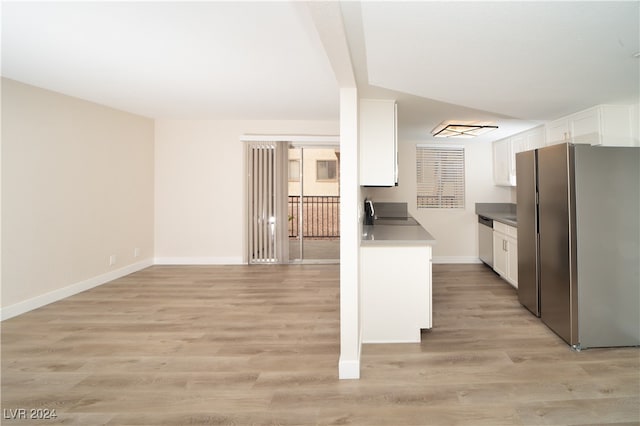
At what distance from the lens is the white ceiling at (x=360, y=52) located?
1.65m

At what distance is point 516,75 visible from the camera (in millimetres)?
2391

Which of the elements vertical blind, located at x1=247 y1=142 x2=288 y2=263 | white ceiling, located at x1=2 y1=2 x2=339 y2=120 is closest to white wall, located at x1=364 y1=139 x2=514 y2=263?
vertical blind, located at x1=247 y1=142 x2=288 y2=263

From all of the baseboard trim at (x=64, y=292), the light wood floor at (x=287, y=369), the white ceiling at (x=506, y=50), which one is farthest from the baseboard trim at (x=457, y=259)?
the baseboard trim at (x=64, y=292)

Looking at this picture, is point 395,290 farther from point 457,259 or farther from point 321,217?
point 321,217

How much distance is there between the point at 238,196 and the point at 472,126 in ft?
12.6

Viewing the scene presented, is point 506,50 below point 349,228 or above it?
above

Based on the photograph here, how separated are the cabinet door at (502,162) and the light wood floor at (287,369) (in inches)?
99.1

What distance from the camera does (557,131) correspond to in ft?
12.5

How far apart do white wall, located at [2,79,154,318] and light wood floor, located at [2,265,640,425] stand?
1.62 ft

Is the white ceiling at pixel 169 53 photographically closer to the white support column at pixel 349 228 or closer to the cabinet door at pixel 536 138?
the white support column at pixel 349 228

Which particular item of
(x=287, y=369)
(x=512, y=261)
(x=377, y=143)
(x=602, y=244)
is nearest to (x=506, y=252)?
(x=512, y=261)

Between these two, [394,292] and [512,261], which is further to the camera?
[512,261]

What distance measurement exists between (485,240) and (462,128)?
2.08 metres

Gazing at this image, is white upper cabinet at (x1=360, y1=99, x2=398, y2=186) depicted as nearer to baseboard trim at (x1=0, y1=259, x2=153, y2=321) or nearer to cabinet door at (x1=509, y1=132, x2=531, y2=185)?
cabinet door at (x1=509, y1=132, x2=531, y2=185)
